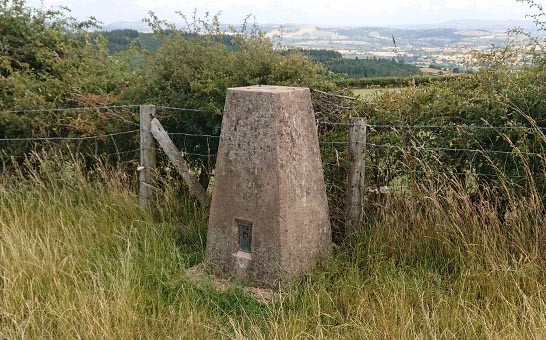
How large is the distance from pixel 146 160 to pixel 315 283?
2428 millimetres

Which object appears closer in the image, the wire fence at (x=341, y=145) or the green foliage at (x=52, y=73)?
the wire fence at (x=341, y=145)

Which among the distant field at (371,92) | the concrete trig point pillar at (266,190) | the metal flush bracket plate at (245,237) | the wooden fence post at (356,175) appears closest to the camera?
the concrete trig point pillar at (266,190)

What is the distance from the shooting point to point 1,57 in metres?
7.43

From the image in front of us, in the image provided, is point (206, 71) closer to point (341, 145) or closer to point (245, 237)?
point (341, 145)

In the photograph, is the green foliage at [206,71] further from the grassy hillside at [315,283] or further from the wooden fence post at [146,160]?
the grassy hillside at [315,283]

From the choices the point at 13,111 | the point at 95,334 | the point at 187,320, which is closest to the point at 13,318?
the point at 95,334

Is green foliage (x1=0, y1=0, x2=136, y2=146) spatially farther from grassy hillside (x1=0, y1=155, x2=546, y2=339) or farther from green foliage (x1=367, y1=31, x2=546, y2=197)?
green foliage (x1=367, y1=31, x2=546, y2=197)

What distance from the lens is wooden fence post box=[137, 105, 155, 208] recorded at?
5.23 meters

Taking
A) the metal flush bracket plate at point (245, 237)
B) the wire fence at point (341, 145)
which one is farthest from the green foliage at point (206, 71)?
the metal flush bracket plate at point (245, 237)

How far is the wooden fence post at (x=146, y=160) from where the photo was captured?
5227 mm

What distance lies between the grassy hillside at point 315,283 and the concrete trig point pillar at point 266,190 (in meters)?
0.24

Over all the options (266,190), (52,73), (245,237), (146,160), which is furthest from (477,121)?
(52,73)

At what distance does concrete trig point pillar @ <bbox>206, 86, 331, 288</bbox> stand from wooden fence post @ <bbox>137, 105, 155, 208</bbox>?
4.96 feet

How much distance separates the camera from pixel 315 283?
3.74m
